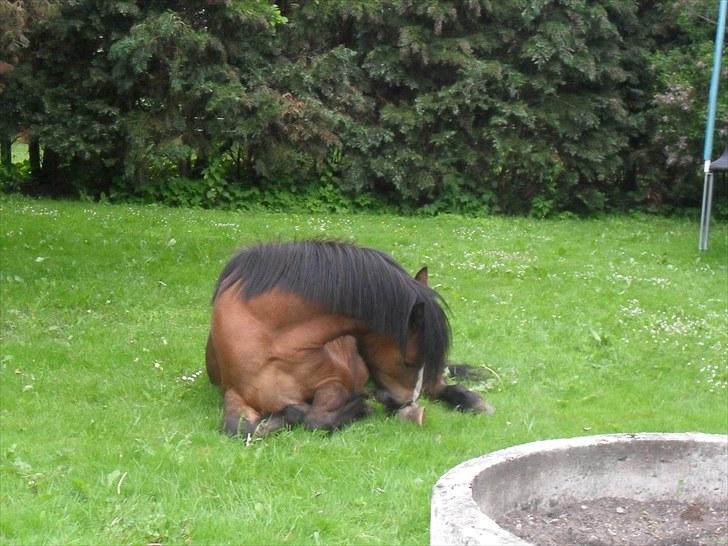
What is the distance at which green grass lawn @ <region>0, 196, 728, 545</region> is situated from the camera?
4.93m

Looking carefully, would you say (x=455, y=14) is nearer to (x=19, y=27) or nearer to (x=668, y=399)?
(x=19, y=27)

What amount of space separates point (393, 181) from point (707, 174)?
7.12 m

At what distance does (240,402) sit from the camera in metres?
6.26

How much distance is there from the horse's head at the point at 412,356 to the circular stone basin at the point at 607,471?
7.75ft

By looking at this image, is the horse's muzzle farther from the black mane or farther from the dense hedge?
the dense hedge

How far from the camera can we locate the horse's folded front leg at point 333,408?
6168mm

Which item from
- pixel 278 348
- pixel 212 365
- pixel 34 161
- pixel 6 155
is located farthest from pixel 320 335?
pixel 6 155

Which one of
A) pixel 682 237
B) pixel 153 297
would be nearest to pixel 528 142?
pixel 682 237

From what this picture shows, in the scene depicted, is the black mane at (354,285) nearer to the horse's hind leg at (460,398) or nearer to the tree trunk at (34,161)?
the horse's hind leg at (460,398)

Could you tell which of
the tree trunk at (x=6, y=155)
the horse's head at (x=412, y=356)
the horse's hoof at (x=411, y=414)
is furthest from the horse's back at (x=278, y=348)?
the tree trunk at (x=6, y=155)

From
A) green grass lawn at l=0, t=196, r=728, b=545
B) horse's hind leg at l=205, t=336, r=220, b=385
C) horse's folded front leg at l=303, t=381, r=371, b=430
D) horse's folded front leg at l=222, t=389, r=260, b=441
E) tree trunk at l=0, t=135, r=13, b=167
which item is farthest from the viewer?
tree trunk at l=0, t=135, r=13, b=167

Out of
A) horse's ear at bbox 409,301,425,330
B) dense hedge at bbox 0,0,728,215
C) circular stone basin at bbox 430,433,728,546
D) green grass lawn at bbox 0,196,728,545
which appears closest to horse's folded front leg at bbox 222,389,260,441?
green grass lawn at bbox 0,196,728,545

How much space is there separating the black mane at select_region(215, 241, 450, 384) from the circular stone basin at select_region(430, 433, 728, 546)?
2.37 meters

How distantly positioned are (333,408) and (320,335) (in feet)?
1.52
